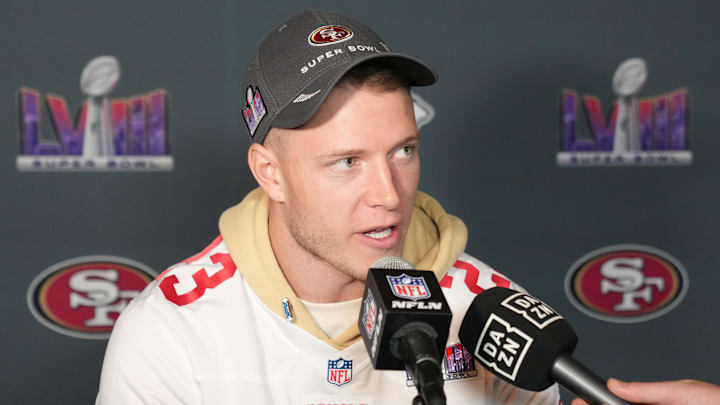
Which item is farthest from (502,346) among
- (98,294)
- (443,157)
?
(98,294)

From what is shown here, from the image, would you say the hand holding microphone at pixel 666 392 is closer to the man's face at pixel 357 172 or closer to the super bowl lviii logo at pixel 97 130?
the man's face at pixel 357 172

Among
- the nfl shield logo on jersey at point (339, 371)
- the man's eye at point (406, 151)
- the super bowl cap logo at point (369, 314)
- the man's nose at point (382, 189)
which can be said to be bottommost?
the nfl shield logo on jersey at point (339, 371)

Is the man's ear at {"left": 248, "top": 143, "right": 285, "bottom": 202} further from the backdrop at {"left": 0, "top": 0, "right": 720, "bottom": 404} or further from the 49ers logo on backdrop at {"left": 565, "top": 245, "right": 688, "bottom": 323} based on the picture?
the 49ers logo on backdrop at {"left": 565, "top": 245, "right": 688, "bottom": 323}

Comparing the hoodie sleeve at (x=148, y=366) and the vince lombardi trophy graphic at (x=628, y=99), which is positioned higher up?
the vince lombardi trophy graphic at (x=628, y=99)

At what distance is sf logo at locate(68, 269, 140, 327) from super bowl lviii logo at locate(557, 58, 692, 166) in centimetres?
120

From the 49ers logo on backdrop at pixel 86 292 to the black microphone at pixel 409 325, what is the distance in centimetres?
121

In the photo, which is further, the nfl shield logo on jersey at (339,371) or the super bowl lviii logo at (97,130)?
the super bowl lviii logo at (97,130)

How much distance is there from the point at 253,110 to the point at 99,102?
76 centimetres

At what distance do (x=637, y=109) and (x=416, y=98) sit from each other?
24.5 inches

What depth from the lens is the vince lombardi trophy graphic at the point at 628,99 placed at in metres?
2.06

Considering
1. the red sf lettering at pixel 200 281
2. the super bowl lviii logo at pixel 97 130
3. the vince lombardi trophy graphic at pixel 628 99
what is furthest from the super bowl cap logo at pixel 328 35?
the vince lombardi trophy graphic at pixel 628 99

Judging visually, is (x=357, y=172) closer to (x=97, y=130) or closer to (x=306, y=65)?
(x=306, y=65)

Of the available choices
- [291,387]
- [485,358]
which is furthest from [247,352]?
[485,358]

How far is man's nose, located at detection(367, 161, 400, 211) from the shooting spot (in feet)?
3.66
